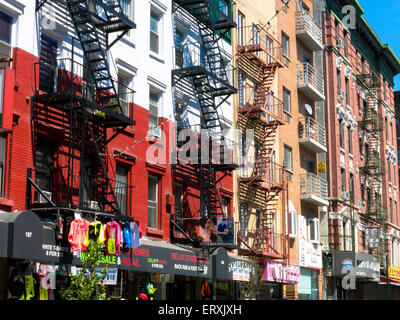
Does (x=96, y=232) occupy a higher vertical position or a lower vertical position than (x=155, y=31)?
lower

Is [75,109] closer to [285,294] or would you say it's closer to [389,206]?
[285,294]

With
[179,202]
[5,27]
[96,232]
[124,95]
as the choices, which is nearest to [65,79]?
[5,27]

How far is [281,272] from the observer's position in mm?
32844

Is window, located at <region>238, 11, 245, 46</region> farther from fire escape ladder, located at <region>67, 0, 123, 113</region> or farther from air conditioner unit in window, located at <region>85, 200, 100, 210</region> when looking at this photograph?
air conditioner unit in window, located at <region>85, 200, 100, 210</region>

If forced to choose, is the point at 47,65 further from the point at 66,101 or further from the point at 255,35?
the point at 255,35

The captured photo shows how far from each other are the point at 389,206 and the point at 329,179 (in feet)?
54.0

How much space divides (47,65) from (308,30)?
25.9 m

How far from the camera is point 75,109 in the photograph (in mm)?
19125

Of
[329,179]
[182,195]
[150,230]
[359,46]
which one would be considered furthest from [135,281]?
[359,46]

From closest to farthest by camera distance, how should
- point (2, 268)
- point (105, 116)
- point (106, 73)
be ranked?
point (2, 268), point (105, 116), point (106, 73)

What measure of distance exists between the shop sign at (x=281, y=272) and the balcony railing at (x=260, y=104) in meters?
7.48

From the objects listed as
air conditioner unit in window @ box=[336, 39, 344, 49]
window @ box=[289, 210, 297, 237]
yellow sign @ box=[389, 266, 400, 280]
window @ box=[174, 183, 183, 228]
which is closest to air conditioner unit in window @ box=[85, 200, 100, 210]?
window @ box=[174, 183, 183, 228]

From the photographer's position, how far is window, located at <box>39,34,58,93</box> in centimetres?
1927

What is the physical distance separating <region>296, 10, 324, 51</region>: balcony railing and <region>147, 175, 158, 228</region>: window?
20135 millimetres
